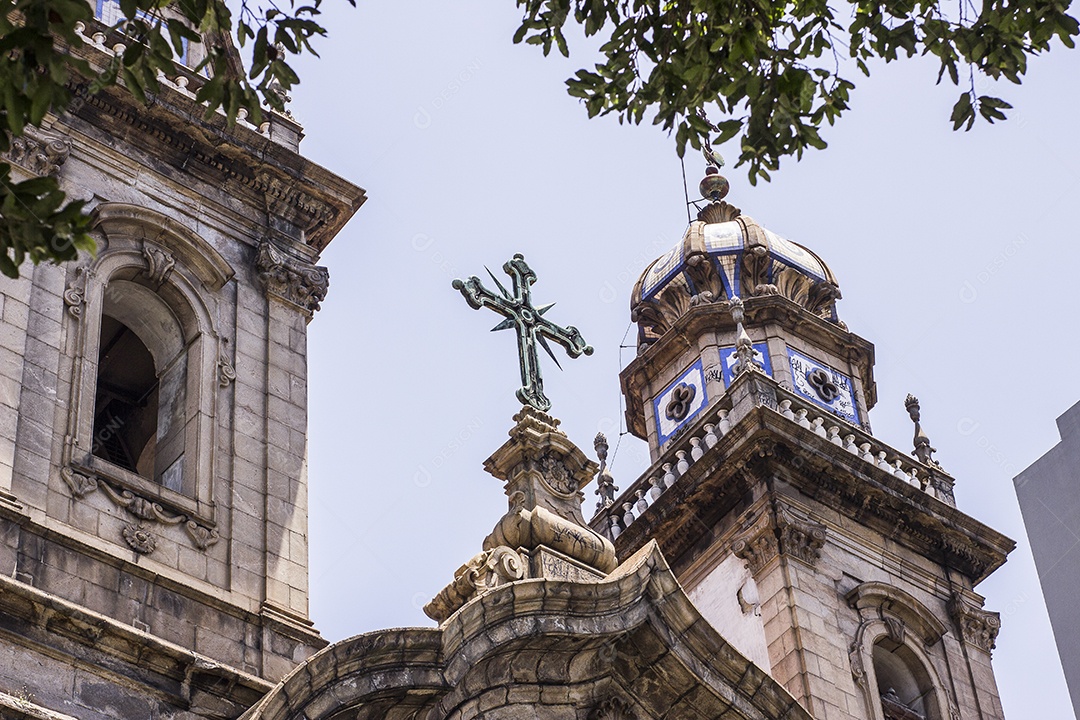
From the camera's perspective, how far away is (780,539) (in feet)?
104

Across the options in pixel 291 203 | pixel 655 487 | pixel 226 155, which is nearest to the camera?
pixel 226 155

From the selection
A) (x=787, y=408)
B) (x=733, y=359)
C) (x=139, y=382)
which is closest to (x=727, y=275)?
(x=733, y=359)

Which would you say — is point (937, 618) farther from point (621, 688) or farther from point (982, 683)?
point (621, 688)

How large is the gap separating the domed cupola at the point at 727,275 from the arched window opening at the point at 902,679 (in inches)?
303

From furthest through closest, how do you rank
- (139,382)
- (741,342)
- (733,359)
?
(733,359)
(741,342)
(139,382)

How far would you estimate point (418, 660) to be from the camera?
57.8 feet

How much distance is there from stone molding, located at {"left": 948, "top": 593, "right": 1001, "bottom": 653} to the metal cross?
13.5 metres

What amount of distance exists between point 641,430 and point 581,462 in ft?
54.5

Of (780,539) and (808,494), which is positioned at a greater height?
(808,494)

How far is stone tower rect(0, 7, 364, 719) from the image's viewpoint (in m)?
17.6

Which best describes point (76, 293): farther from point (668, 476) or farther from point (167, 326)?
point (668, 476)

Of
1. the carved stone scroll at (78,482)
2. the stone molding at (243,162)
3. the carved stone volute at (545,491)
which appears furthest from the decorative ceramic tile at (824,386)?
the carved stone scroll at (78,482)

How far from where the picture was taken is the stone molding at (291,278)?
22594 mm

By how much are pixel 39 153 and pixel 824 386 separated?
18.7 meters
